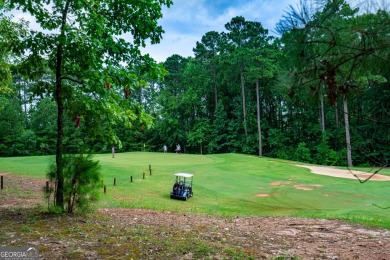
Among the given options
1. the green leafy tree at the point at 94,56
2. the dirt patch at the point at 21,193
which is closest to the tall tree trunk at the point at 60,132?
the green leafy tree at the point at 94,56

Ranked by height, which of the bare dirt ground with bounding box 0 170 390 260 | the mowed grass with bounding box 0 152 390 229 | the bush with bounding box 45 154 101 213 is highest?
the bush with bounding box 45 154 101 213

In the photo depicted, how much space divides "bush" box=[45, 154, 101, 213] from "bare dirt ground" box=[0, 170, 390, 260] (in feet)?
1.27

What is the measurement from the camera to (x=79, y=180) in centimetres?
650

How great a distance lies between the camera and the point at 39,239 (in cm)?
490

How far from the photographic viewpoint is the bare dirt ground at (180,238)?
4641 millimetres

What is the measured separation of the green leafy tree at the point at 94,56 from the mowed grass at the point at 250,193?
3.97 m

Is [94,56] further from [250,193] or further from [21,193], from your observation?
[250,193]

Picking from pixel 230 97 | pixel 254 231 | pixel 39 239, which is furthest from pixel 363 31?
pixel 230 97

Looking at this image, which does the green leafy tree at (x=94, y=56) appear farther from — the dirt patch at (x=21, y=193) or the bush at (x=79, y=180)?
the dirt patch at (x=21, y=193)

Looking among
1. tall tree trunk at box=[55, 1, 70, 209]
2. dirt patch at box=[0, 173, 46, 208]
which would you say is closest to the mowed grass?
dirt patch at box=[0, 173, 46, 208]

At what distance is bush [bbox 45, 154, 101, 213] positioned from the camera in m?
6.47

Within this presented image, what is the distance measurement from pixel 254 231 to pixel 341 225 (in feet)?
8.07

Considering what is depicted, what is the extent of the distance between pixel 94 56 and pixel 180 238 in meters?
3.93

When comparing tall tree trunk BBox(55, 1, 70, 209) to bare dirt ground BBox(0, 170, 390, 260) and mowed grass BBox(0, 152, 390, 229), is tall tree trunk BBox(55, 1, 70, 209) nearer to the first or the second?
bare dirt ground BBox(0, 170, 390, 260)
